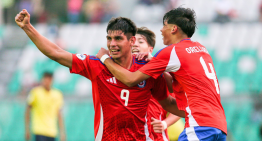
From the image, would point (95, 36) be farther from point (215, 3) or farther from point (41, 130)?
point (41, 130)

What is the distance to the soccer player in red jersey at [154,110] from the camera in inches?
180

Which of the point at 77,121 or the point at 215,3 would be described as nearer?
the point at 77,121

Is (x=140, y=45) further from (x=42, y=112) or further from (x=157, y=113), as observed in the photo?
(x=42, y=112)

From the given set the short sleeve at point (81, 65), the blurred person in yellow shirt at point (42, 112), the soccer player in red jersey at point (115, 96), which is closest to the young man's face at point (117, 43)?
the soccer player in red jersey at point (115, 96)

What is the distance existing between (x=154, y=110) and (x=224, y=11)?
11.5 m

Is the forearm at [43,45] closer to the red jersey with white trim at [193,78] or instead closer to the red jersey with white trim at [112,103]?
the red jersey with white trim at [112,103]

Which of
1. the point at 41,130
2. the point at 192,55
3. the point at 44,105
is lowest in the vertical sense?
the point at 41,130

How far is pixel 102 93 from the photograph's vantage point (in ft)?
13.6

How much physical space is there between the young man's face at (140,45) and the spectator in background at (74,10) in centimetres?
1201

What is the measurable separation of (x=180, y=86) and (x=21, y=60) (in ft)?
41.2

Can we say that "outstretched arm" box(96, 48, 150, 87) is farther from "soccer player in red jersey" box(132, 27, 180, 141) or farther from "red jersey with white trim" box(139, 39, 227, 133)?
"soccer player in red jersey" box(132, 27, 180, 141)

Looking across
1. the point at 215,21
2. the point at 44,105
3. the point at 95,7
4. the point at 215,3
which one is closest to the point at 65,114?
the point at 44,105

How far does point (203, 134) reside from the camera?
3.76 metres

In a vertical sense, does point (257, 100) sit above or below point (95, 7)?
below
